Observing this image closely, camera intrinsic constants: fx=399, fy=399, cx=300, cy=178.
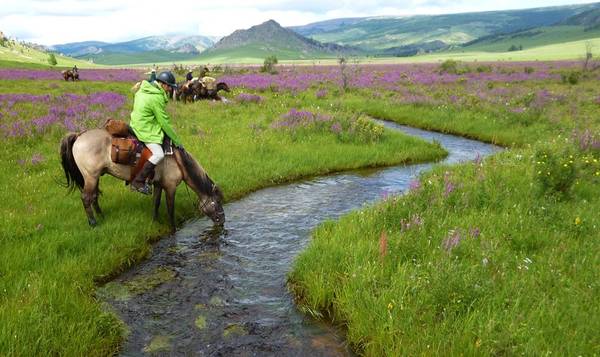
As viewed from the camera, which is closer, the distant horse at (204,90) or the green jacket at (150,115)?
the green jacket at (150,115)

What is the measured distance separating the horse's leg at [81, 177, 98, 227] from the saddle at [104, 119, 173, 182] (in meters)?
0.69

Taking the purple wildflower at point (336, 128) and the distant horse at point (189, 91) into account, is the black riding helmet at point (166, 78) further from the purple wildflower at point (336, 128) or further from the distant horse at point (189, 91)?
the distant horse at point (189, 91)

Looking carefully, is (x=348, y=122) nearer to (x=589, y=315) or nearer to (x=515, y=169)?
(x=515, y=169)

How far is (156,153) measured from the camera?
339 inches

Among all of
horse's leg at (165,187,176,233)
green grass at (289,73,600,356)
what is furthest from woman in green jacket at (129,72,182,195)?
green grass at (289,73,600,356)

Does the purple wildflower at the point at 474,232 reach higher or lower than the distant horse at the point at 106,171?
lower

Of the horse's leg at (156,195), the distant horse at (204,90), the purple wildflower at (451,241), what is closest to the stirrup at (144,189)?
the horse's leg at (156,195)

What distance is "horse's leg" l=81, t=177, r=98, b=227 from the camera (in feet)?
27.7

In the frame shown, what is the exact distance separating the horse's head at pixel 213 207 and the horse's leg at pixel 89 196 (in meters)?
2.26

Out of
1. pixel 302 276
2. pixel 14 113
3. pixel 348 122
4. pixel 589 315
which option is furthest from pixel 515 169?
pixel 14 113

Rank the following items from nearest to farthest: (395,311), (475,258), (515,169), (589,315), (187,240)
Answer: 1. (589,315)
2. (395,311)
3. (475,258)
4. (187,240)
5. (515,169)

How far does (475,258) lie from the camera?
6555 mm

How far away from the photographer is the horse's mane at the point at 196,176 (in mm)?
9135

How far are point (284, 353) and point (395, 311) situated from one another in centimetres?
163
